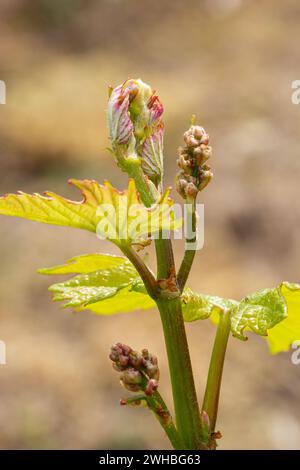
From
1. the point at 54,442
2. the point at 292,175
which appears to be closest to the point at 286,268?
the point at 292,175

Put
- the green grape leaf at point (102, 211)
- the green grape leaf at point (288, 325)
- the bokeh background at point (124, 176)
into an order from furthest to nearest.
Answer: the bokeh background at point (124, 176) < the green grape leaf at point (288, 325) < the green grape leaf at point (102, 211)

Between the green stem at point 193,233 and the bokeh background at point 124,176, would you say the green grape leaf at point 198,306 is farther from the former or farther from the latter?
the bokeh background at point 124,176

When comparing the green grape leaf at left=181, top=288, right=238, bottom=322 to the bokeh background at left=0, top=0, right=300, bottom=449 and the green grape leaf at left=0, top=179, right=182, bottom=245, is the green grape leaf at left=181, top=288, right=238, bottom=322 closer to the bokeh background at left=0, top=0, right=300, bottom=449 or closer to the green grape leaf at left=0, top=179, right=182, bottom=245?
the green grape leaf at left=0, top=179, right=182, bottom=245

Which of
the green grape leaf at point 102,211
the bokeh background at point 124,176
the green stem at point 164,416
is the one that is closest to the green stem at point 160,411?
the green stem at point 164,416

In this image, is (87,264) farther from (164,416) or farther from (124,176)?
(124,176)

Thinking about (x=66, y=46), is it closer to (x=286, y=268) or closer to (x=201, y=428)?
(x=286, y=268)

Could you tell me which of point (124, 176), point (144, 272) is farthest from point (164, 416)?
→ point (124, 176)
